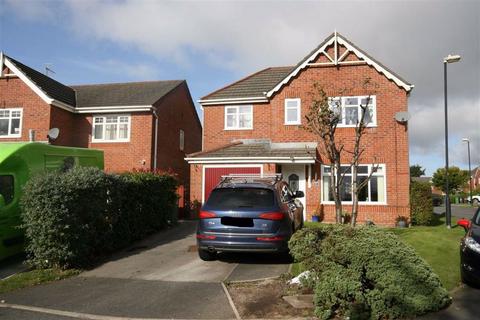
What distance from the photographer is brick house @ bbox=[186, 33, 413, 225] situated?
649 inches

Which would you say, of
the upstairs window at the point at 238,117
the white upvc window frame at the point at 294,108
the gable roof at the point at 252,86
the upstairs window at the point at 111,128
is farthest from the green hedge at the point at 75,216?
the gable roof at the point at 252,86

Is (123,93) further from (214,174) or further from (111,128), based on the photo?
(214,174)

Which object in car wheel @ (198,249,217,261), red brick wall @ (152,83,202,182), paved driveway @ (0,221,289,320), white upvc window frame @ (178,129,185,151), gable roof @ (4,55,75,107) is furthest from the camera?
white upvc window frame @ (178,129,185,151)

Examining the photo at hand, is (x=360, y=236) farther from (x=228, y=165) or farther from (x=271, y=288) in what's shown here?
(x=228, y=165)

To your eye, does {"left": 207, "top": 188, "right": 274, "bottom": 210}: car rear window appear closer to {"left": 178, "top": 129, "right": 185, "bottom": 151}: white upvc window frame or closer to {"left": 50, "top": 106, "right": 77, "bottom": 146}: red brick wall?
{"left": 50, "top": 106, "right": 77, "bottom": 146}: red brick wall

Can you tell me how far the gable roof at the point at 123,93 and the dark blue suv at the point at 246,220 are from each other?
13.2 m

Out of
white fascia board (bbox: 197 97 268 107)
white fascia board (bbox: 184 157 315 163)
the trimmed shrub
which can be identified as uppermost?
white fascia board (bbox: 197 97 268 107)

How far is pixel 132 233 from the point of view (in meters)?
11.1

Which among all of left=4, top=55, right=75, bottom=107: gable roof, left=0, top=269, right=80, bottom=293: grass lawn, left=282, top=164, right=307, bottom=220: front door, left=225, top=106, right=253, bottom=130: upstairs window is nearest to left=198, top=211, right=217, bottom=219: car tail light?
left=0, top=269, right=80, bottom=293: grass lawn

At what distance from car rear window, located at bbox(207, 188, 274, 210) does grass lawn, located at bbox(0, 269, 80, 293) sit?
311 cm

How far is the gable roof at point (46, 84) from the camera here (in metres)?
20.2

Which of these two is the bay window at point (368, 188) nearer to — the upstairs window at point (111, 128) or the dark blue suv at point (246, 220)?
the dark blue suv at point (246, 220)

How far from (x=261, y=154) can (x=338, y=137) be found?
3.49 metres

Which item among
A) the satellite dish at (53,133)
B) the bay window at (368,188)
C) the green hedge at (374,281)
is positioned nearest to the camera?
the green hedge at (374,281)
